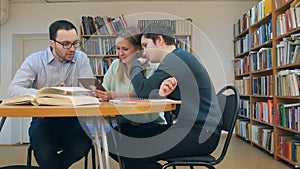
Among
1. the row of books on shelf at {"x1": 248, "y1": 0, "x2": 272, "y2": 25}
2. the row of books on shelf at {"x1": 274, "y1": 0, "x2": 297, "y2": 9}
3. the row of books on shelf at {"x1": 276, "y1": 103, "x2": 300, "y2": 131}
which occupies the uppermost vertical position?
the row of books on shelf at {"x1": 248, "y1": 0, "x2": 272, "y2": 25}

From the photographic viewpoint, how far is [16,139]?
4.60m

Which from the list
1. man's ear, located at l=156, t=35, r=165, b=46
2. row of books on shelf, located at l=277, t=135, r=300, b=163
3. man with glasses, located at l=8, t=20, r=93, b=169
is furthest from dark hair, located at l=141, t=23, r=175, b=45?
row of books on shelf, located at l=277, t=135, r=300, b=163

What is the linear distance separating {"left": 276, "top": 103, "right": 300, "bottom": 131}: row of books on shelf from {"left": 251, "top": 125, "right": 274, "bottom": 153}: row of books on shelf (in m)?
0.26

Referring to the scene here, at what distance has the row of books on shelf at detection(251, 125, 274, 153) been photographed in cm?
337

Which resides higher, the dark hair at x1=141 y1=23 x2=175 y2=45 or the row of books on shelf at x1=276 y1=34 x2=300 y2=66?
the row of books on shelf at x1=276 y1=34 x2=300 y2=66

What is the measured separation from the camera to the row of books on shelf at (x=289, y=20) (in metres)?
2.80

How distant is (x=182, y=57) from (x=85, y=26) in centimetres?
353

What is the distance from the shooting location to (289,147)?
2.91 metres

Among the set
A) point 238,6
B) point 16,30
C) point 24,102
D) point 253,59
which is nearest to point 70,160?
point 24,102

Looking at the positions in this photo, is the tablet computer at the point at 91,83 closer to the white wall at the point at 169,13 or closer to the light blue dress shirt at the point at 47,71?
the light blue dress shirt at the point at 47,71

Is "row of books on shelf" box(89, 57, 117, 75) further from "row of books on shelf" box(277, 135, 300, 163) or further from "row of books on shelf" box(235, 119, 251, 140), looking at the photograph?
"row of books on shelf" box(277, 135, 300, 163)

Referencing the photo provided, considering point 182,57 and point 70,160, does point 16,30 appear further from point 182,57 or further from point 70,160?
point 182,57

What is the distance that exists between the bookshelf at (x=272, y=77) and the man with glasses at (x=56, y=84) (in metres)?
2.06

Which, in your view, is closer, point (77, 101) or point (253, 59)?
point (77, 101)
